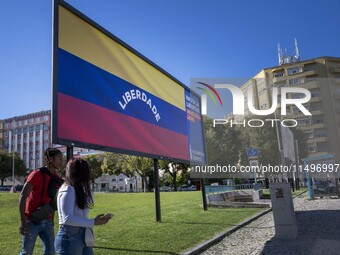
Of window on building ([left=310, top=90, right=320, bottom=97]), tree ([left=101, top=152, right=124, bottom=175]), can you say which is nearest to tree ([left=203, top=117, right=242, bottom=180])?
tree ([left=101, top=152, right=124, bottom=175])

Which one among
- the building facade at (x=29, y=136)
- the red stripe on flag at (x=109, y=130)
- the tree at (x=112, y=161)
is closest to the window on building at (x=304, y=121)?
the tree at (x=112, y=161)

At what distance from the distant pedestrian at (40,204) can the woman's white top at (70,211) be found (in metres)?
0.95

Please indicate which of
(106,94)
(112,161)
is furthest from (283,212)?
(112,161)

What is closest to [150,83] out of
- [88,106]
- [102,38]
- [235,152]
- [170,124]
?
[170,124]

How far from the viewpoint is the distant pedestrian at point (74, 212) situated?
128 inches

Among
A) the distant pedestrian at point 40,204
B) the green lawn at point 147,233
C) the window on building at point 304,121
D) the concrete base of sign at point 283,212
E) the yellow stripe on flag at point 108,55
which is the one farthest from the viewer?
the window on building at point 304,121

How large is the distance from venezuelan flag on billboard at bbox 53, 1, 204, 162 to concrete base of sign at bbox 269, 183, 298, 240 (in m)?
3.73

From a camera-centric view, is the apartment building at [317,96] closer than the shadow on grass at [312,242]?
No

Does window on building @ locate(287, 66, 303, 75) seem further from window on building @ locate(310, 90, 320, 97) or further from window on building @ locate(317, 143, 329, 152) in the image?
window on building @ locate(317, 143, 329, 152)

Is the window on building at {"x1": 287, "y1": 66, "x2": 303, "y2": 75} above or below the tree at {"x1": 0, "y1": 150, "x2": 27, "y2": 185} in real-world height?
above

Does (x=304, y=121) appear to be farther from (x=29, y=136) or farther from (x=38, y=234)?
(x=29, y=136)

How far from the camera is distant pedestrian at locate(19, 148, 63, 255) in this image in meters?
4.05

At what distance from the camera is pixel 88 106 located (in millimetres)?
7707

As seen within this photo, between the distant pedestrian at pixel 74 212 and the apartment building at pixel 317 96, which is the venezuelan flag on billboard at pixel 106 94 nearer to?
the distant pedestrian at pixel 74 212
